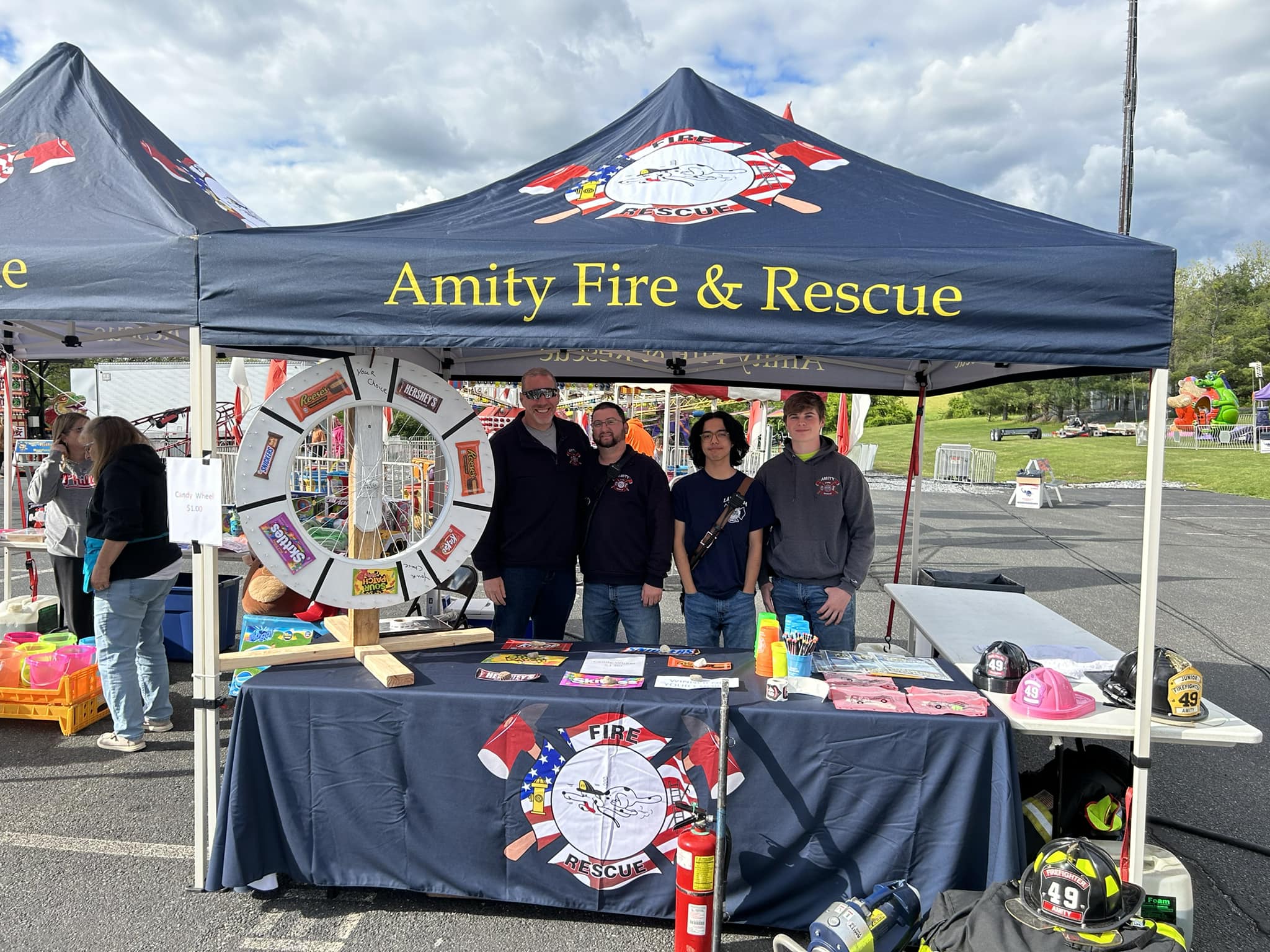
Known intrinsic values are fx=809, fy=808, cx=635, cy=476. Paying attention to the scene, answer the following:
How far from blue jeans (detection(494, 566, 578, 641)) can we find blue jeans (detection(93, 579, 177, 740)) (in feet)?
5.56

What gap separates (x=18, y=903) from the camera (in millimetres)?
2646

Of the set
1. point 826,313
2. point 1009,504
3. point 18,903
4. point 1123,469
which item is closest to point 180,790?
point 18,903

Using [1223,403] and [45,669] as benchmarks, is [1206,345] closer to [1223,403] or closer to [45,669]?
[1223,403]

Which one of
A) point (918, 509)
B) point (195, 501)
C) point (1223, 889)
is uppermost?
point (195, 501)

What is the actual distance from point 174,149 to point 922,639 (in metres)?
4.60

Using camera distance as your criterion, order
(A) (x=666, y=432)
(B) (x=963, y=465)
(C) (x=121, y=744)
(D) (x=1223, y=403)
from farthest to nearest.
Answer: (D) (x=1223, y=403)
(B) (x=963, y=465)
(A) (x=666, y=432)
(C) (x=121, y=744)

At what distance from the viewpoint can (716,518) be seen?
3.61 m

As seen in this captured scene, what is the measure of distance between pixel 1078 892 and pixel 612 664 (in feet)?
5.08

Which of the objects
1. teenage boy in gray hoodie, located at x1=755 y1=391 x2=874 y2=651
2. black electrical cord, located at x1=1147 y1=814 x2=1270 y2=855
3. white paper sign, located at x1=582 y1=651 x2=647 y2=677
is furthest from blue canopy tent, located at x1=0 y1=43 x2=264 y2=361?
black electrical cord, located at x1=1147 y1=814 x2=1270 y2=855

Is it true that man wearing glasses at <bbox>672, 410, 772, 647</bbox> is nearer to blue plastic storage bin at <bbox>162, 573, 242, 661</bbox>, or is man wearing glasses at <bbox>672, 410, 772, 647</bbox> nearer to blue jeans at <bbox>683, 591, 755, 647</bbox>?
blue jeans at <bbox>683, 591, 755, 647</bbox>

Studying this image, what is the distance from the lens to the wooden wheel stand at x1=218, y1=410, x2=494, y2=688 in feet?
9.26

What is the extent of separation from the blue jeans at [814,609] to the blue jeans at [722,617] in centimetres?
16

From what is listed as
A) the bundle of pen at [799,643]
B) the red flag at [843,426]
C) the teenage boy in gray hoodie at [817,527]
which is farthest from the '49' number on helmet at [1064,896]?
the red flag at [843,426]


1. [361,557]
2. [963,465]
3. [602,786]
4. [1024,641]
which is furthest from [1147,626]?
[963,465]
